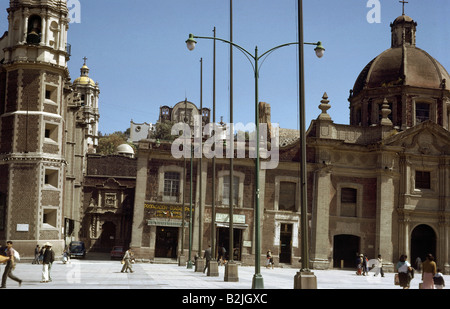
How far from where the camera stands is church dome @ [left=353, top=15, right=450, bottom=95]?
175 ft

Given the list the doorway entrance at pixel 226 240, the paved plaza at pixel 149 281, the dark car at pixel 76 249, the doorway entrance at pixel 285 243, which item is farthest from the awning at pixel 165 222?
the doorway entrance at pixel 285 243

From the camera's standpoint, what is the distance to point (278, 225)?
4781 centimetres

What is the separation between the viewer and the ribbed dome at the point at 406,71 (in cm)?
5328

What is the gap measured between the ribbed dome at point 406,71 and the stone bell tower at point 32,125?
27530 millimetres

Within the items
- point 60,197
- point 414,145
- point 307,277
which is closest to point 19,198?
point 60,197

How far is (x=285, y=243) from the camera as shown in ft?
158

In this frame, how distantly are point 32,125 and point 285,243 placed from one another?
839 inches

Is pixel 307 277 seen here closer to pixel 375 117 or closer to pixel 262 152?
pixel 262 152

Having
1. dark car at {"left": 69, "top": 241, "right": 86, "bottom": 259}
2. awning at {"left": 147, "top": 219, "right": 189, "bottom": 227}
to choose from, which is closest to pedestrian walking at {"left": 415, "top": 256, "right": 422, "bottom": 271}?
awning at {"left": 147, "top": 219, "right": 189, "bottom": 227}

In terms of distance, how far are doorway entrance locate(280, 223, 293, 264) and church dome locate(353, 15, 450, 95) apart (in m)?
15.8

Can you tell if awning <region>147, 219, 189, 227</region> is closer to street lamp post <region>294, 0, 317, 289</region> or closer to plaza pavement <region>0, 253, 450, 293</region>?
plaza pavement <region>0, 253, 450, 293</region>

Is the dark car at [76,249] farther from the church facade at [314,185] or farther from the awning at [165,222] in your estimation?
the awning at [165,222]

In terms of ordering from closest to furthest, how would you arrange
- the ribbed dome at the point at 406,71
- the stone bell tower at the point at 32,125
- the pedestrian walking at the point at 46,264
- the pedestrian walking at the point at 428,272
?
1. the pedestrian walking at the point at 428,272
2. the pedestrian walking at the point at 46,264
3. the stone bell tower at the point at 32,125
4. the ribbed dome at the point at 406,71
